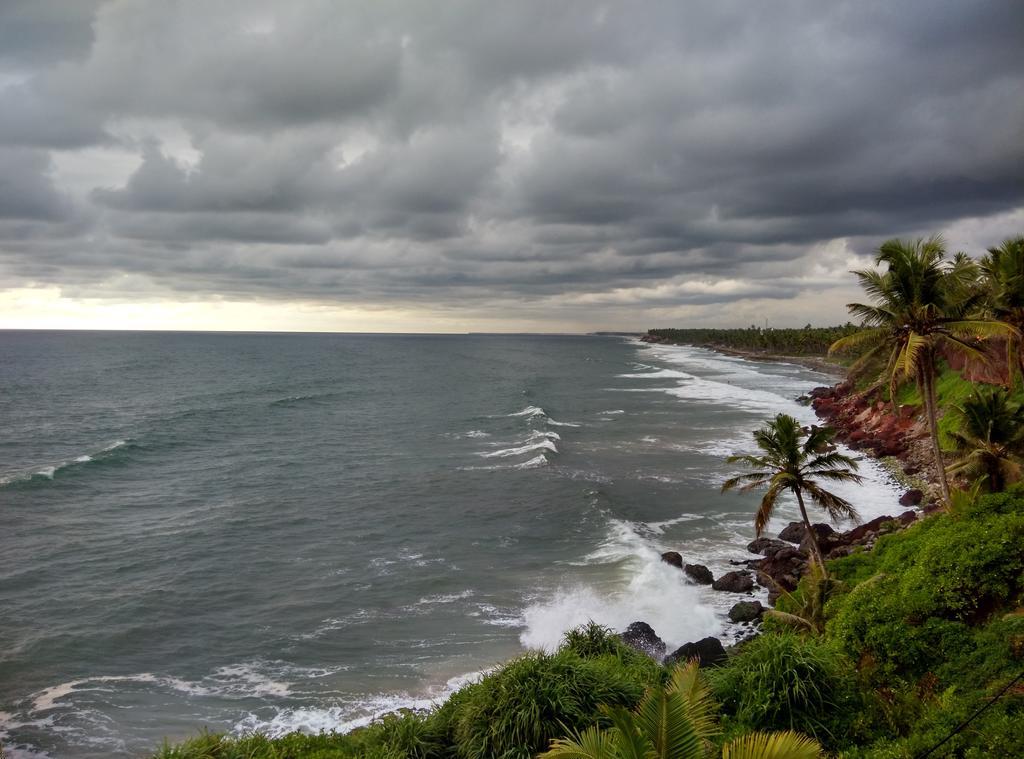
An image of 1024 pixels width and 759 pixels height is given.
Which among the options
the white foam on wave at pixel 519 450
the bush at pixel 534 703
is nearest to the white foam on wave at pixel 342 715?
the bush at pixel 534 703

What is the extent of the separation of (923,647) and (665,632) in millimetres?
11390

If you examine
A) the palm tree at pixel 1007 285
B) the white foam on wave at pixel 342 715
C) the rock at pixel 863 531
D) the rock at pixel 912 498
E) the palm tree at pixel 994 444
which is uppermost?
the palm tree at pixel 1007 285

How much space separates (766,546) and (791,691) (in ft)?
66.6

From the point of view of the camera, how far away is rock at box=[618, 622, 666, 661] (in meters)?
21.9

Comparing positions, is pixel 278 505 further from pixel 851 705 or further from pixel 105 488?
pixel 851 705

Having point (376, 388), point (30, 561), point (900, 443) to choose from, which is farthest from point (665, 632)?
point (376, 388)

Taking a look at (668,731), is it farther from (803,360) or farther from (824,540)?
(803,360)

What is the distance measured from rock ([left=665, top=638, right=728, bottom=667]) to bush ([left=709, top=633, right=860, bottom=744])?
7.04 metres

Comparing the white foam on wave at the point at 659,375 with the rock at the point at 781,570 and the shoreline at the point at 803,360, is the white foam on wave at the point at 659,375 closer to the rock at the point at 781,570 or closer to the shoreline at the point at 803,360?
the shoreline at the point at 803,360

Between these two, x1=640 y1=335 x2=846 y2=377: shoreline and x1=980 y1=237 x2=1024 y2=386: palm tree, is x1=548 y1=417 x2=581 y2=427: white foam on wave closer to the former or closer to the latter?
x1=980 y1=237 x2=1024 y2=386: palm tree

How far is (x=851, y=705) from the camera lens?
12.2m

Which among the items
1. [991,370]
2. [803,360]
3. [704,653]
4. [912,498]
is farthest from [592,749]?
[803,360]

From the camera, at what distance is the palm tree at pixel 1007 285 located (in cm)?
2242

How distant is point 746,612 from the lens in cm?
2455
